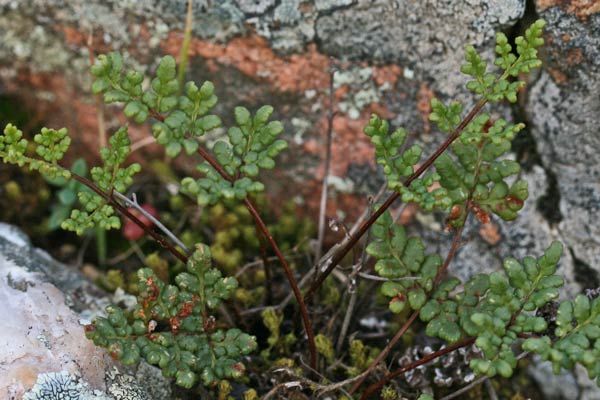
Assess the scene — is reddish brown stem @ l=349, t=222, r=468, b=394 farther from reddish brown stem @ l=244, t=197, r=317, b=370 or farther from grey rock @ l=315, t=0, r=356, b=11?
grey rock @ l=315, t=0, r=356, b=11

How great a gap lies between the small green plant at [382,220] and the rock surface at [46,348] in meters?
0.19

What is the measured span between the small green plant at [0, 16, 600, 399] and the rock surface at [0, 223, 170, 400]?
0.63ft

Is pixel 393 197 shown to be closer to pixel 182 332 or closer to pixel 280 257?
pixel 280 257

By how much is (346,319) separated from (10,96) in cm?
213

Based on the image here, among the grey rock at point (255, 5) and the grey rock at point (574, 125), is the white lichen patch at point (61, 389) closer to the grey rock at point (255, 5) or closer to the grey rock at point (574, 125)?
the grey rock at point (255, 5)

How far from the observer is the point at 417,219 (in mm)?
3293

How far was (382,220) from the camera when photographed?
2502 mm

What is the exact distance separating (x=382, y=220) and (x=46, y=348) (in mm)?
1183

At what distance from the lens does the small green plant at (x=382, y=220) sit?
2.21m

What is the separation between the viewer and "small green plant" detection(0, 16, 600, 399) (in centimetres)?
221

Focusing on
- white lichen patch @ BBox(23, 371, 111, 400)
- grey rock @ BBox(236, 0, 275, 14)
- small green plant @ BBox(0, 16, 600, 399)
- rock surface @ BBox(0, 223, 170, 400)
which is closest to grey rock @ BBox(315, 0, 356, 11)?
grey rock @ BBox(236, 0, 275, 14)

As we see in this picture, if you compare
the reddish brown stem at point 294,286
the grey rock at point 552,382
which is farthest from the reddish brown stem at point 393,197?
the grey rock at point 552,382

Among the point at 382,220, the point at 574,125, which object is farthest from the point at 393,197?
the point at 574,125

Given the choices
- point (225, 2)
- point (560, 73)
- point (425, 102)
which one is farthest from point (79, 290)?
point (560, 73)
